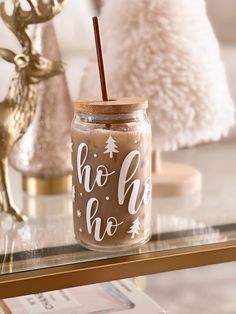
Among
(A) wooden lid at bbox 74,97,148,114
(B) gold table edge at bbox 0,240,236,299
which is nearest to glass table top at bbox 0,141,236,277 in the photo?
(B) gold table edge at bbox 0,240,236,299

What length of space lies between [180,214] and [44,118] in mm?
220

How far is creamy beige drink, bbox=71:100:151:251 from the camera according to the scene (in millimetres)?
649

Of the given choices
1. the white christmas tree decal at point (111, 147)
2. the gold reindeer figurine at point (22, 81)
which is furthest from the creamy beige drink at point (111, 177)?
the gold reindeer figurine at point (22, 81)

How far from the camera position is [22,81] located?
0.78m

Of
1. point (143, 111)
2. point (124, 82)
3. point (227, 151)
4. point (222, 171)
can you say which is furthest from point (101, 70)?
point (227, 151)

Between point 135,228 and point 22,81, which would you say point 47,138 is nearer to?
point 22,81

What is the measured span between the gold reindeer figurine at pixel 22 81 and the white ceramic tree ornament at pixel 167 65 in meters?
0.13

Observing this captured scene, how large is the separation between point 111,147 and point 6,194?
0.62 ft

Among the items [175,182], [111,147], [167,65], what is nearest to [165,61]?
[167,65]

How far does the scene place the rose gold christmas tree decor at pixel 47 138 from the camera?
878 millimetres

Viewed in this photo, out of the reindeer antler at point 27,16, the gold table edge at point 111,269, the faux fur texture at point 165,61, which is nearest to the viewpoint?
the gold table edge at point 111,269

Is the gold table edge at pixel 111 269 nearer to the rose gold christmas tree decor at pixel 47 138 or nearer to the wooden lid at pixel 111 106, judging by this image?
the wooden lid at pixel 111 106

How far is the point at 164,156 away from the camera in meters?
1.09

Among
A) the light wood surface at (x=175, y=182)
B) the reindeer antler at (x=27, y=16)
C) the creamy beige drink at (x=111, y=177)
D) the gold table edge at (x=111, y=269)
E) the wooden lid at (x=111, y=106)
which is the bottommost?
the gold table edge at (x=111, y=269)
